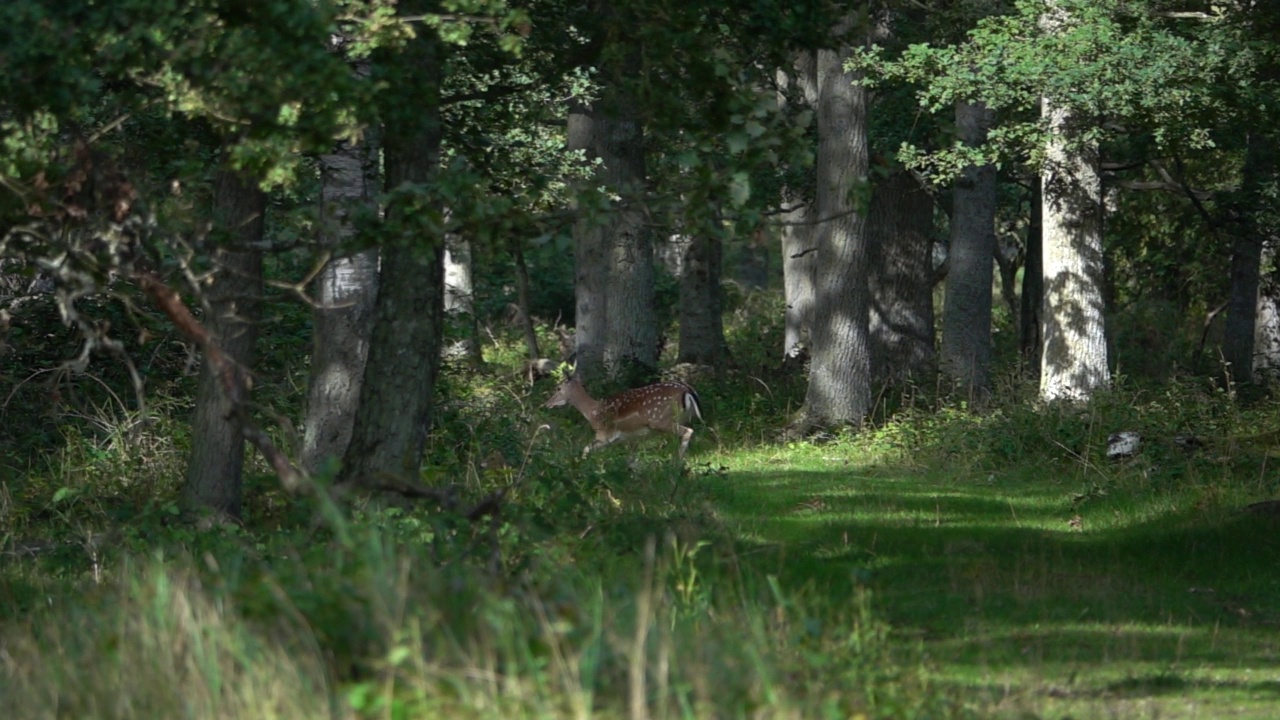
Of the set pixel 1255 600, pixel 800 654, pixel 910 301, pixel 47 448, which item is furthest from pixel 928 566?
pixel 910 301

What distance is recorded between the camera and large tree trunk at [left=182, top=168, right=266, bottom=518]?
12.2 metres

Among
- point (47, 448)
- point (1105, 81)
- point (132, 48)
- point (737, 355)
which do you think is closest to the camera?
point (132, 48)

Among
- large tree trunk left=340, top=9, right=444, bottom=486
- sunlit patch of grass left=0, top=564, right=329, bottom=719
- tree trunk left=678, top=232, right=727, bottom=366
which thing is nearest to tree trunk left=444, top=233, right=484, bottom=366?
tree trunk left=678, top=232, right=727, bottom=366

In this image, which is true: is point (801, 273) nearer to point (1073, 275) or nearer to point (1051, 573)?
point (1073, 275)

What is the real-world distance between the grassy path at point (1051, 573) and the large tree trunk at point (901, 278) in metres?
8.45

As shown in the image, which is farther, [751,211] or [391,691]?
[751,211]

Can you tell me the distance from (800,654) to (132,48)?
414 centimetres

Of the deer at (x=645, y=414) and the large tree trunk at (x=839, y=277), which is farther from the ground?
the large tree trunk at (x=839, y=277)

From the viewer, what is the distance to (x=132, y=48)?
26.7 ft

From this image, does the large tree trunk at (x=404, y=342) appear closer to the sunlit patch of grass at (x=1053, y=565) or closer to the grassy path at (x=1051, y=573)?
the sunlit patch of grass at (x=1053, y=565)

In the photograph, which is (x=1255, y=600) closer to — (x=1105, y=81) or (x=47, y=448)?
(x=1105, y=81)

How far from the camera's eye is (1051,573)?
12047 mm

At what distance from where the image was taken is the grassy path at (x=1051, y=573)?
8.84 metres

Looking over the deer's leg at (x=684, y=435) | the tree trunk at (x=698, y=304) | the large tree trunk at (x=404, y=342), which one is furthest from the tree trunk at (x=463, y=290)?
the large tree trunk at (x=404, y=342)
